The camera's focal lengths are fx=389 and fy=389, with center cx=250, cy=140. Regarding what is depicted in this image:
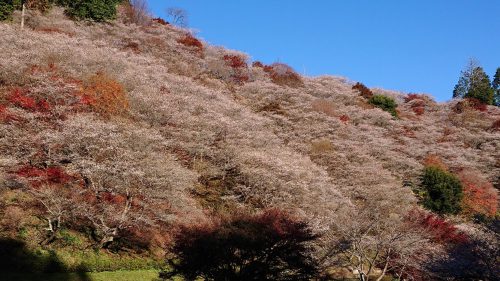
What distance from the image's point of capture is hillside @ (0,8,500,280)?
1877cm

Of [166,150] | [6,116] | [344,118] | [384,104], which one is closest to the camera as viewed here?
[6,116]

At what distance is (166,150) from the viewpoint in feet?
85.1

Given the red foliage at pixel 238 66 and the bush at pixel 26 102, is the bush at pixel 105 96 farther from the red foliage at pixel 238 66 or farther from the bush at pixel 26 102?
the red foliage at pixel 238 66

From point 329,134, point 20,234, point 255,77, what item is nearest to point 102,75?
point 20,234

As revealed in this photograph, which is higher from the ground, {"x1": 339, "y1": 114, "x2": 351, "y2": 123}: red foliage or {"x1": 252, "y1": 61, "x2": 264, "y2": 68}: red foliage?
{"x1": 252, "y1": 61, "x2": 264, "y2": 68}: red foliage

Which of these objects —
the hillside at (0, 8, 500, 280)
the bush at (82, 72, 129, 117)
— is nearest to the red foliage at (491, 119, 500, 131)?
the hillside at (0, 8, 500, 280)

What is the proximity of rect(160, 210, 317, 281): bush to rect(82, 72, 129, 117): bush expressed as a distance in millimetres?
14412

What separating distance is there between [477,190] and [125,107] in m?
32.4

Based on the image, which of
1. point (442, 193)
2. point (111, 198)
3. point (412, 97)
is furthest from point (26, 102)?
point (412, 97)

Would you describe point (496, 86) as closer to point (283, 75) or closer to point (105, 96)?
point (283, 75)

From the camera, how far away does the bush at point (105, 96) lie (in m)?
25.4

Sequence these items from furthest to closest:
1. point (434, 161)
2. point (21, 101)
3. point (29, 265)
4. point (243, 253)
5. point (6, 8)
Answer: point (434, 161), point (6, 8), point (21, 101), point (29, 265), point (243, 253)

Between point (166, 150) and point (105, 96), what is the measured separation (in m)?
5.47

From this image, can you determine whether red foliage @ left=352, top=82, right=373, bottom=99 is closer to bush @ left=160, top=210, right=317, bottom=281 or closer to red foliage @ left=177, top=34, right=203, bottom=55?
red foliage @ left=177, top=34, right=203, bottom=55
